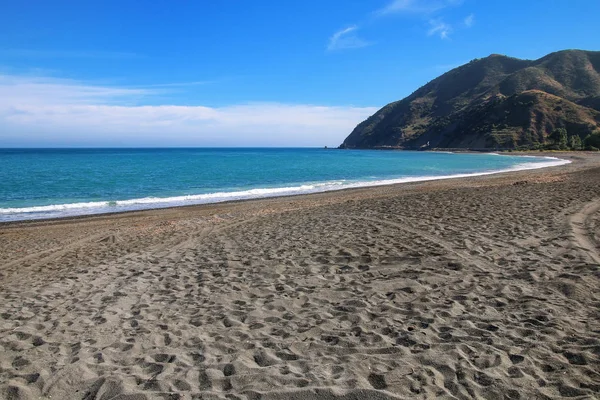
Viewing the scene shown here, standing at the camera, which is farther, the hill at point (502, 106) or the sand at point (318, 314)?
the hill at point (502, 106)

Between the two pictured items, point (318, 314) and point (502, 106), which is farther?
point (502, 106)

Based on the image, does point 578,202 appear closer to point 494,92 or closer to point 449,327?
point 449,327

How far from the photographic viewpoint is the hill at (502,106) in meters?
106

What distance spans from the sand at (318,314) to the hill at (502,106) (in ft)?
331

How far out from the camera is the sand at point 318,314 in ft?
11.9

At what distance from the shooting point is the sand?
364 centimetres

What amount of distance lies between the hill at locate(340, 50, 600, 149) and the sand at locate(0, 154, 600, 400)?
10096 centimetres

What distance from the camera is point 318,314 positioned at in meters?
5.25

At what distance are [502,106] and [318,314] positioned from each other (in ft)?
436

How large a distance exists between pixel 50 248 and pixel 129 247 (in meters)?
2.36

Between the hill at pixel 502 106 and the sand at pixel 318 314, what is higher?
the hill at pixel 502 106

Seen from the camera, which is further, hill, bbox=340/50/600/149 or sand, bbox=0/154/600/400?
hill, bbox=340/50/600/149

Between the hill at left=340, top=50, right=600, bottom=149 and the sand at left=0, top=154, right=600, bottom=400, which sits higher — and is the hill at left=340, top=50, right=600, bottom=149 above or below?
above

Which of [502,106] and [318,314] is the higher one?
[502,106]
